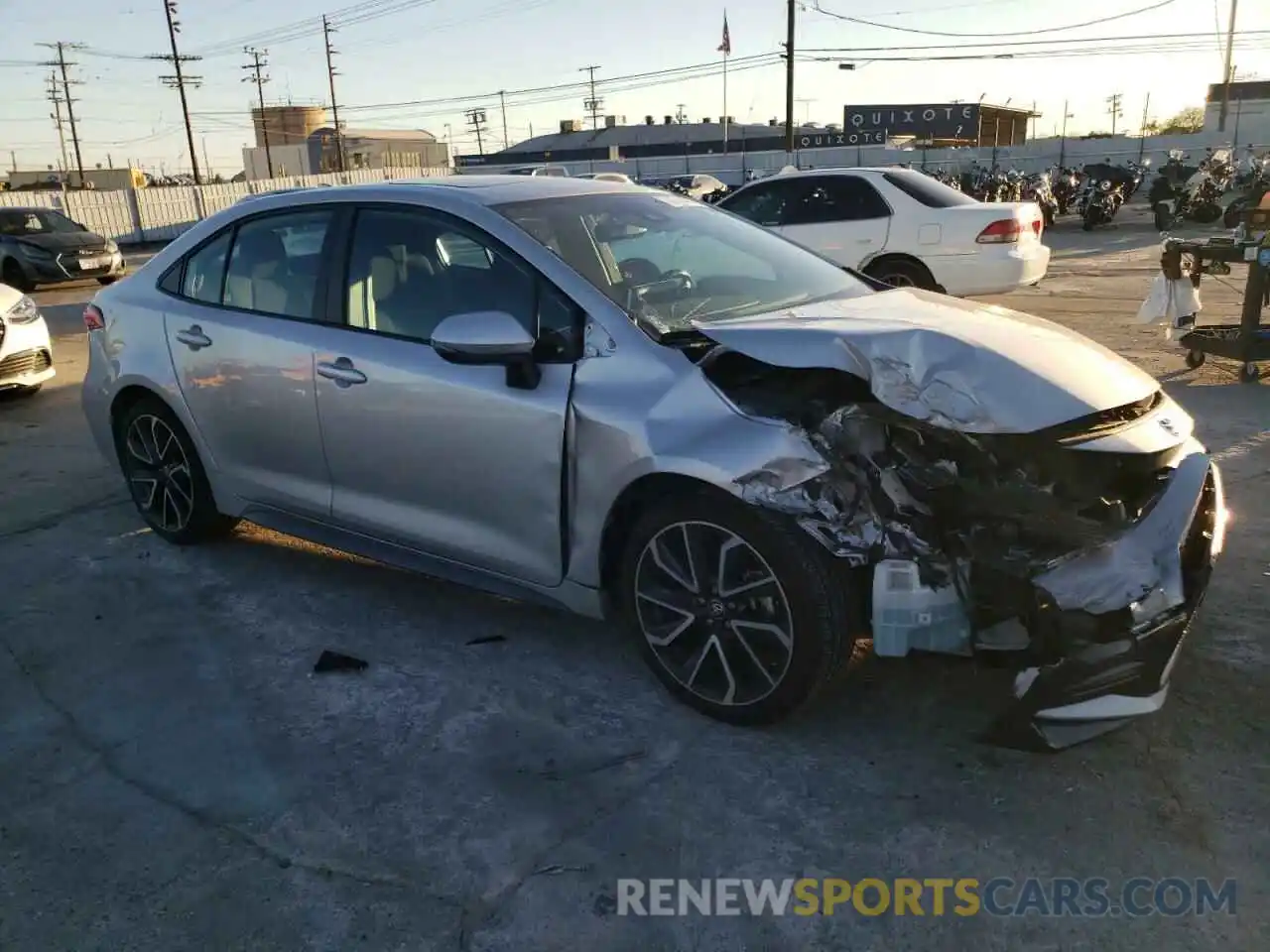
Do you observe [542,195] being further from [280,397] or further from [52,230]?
[52,230]

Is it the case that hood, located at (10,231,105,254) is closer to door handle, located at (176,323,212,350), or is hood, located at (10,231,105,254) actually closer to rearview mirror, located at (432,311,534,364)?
door handle, located at (176,323,212,350)

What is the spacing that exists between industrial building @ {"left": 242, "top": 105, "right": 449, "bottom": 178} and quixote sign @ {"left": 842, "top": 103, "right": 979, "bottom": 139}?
31.7m

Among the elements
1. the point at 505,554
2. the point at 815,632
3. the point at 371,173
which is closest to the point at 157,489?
the point at 505,554

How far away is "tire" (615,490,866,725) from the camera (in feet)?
9.01

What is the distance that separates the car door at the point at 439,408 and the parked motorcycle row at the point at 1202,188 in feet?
72.3

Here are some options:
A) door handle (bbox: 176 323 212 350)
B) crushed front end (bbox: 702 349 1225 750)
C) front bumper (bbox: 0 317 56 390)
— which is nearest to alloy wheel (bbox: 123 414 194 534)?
door handle (bbox: 176 323 212 350)

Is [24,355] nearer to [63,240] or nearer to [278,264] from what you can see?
[278,264]

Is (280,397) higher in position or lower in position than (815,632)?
higher

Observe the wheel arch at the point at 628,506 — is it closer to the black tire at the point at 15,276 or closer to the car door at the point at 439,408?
the car door at the point at 439,408

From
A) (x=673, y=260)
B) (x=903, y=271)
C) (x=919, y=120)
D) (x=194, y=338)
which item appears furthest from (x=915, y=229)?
(x=919, y=120)

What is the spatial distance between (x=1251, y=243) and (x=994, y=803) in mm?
6148

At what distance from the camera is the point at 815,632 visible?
2.75 meters

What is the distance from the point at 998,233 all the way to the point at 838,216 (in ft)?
5.08

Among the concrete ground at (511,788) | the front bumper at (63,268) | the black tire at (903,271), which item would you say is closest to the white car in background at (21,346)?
the concrete ground at (511,788)
